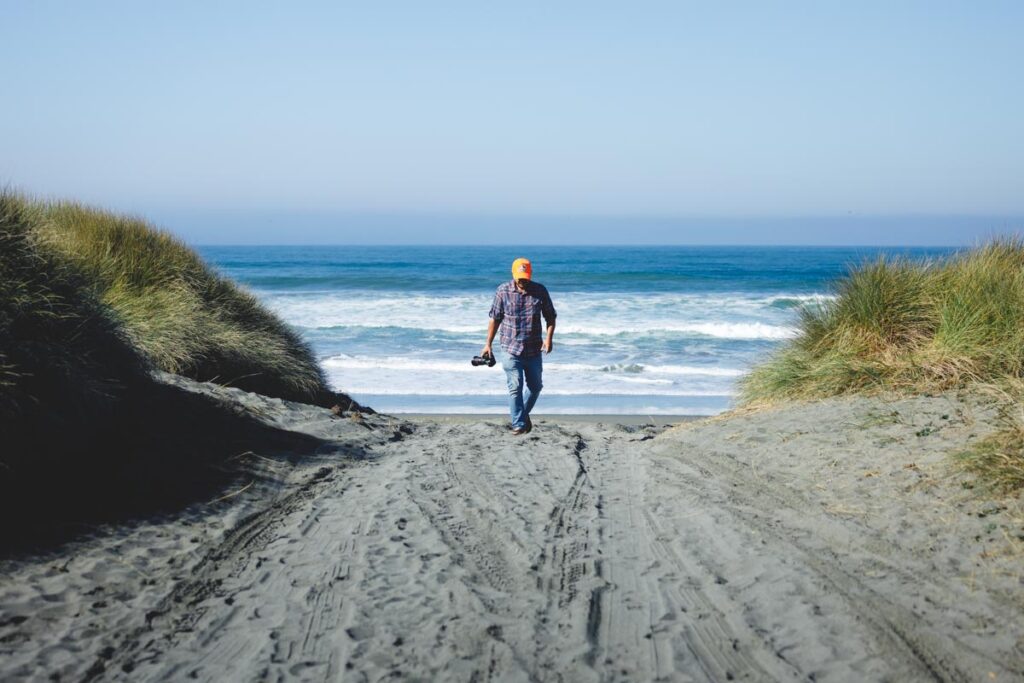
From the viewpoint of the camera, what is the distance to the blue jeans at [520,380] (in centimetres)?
913

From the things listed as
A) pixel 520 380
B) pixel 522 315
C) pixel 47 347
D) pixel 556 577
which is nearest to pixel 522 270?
pixel 522 315

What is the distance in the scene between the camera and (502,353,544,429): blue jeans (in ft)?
30.0

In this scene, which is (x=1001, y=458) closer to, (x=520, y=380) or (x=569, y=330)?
(x=520, y=380)

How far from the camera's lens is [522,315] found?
894cm

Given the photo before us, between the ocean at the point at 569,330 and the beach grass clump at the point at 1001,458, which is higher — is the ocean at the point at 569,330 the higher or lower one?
the lower one

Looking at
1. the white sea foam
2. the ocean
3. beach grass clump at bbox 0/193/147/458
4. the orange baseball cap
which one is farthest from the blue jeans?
the white sea foam

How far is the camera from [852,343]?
30.6ft

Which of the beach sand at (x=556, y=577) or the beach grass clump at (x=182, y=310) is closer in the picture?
the beach sand at (x=556, y=577)

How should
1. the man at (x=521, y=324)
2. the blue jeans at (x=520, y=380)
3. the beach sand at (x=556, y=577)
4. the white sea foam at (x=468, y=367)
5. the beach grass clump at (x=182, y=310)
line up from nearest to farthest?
1. the beach sand at (x=556, y=577)
2. the man at (x=521, y=324)
3. the blue jeans at (x=520, y=380)
4. the beach grass clump at (x=182, y=310)
5. the white sea foam at (x=468, y=367)

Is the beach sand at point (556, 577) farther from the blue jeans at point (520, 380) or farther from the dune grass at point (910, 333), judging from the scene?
the blue jeans at point (520, 380)

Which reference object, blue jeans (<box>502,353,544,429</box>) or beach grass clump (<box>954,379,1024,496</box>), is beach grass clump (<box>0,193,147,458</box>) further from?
beach grass clump (<box>954,379,1024,496</box>)

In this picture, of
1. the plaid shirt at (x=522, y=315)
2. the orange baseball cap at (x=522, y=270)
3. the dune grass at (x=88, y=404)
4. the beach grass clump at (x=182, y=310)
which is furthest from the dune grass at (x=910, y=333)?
the beach grass clump at (x=182, y=310)

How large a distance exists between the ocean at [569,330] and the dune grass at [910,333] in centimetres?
57

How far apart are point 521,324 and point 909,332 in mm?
4019
